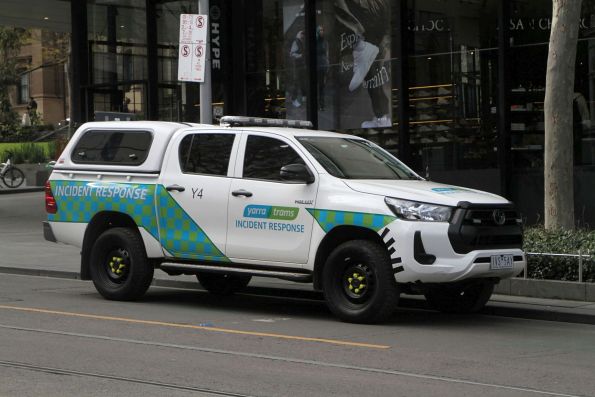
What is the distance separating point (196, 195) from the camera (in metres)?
11.7

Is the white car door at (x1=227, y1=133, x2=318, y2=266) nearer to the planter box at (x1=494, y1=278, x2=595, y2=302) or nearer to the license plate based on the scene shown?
the license plate

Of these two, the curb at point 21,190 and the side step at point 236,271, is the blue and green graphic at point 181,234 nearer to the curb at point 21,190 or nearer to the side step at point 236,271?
the side step at point 236,271

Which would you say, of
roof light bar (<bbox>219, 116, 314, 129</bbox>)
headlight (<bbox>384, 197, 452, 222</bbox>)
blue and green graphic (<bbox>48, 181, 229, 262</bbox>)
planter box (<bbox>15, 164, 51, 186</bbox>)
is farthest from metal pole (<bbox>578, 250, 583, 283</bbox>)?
planter box (<bbox>15, 164, 51, 186</bbox>)

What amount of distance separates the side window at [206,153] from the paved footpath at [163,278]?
2.27m

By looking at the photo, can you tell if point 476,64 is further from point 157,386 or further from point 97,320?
point 157,386

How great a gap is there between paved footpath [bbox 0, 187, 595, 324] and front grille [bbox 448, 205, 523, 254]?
38.1 inches

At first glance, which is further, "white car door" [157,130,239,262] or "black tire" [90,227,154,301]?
"black tire" [90,227,154,301]

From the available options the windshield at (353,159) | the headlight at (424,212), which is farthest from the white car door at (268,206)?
the headlight at (424,212)

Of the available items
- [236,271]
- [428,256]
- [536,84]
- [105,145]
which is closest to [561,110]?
[428,256]

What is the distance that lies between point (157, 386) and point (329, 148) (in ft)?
15.8

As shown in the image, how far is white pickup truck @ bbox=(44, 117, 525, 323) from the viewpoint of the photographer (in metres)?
10.3

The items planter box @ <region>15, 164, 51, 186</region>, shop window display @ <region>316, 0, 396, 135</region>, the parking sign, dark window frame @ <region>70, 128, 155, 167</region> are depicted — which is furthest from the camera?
planter box @ <region>15, 164, 51, 186</region>

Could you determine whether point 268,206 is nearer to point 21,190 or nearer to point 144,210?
point 144,210

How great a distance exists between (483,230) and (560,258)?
2.17m
